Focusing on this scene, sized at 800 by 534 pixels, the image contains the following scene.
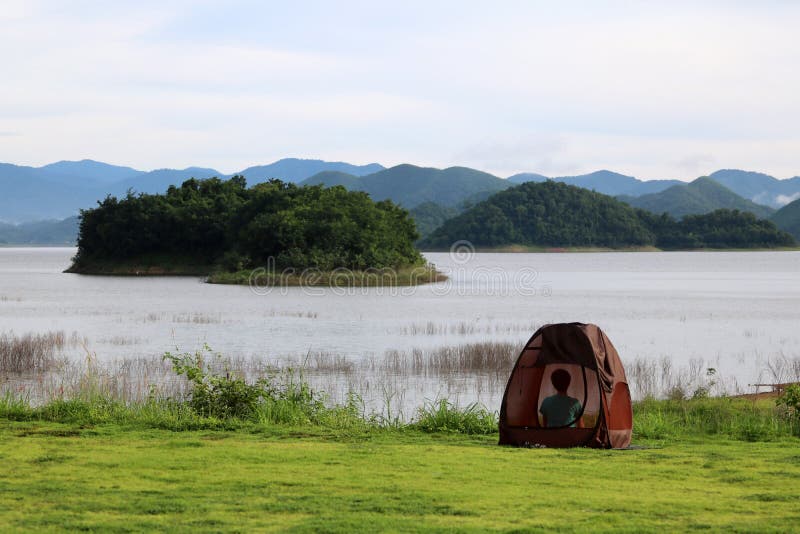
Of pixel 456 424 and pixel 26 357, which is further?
pixel 26 357

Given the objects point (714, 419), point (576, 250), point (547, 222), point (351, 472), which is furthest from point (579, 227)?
point (351, 472)

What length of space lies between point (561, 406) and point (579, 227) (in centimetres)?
17827

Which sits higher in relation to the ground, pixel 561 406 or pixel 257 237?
pixel 257 237

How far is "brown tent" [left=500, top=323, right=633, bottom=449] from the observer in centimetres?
1166

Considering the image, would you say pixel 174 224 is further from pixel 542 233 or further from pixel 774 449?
pixel 542 233

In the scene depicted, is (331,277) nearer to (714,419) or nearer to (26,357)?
(26,357)

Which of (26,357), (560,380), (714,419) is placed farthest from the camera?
(26,357)

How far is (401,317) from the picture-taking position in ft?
144

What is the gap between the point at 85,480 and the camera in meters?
9.40

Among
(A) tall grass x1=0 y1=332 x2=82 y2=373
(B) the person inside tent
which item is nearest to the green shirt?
(B) the person inside tent

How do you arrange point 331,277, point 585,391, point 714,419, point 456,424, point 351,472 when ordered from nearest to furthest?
point 351,472, point 585,391, point 456,424, point 714,419, point 331,277

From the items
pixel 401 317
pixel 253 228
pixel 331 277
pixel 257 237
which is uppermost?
pixel 253 228

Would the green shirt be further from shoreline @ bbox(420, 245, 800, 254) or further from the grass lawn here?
shoreline @ bbox(420, 245, 800, 254)

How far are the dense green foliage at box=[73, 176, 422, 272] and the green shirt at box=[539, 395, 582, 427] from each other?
205 feet
